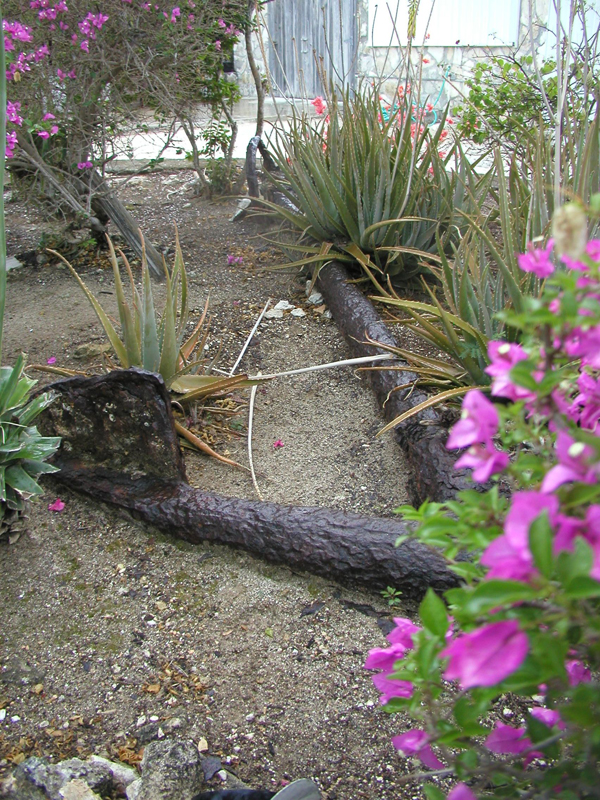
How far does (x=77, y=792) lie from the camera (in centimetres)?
116

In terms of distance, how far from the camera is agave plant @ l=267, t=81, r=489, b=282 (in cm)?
323

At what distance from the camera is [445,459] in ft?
6.23

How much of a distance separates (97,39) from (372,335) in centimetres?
224

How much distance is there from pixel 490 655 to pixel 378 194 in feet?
9.73

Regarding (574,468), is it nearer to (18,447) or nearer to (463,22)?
(18,447)

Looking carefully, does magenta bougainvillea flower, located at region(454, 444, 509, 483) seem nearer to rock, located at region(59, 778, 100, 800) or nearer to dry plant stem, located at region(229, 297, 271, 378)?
rock, located at region(59, 778, 100, 800)

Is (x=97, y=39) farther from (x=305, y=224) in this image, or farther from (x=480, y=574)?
(x=480, y=574)

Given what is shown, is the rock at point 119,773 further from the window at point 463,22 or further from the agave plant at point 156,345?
the window at point 463,22

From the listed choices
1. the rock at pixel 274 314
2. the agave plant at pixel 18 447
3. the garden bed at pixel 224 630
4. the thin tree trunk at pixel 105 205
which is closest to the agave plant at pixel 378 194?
the rock at pixel 274 314

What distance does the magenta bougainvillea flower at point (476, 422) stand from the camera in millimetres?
581

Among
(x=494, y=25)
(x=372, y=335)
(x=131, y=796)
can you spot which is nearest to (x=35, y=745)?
(x=131, y=796)

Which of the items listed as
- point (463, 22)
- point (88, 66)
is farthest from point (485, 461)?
point (463, 22)

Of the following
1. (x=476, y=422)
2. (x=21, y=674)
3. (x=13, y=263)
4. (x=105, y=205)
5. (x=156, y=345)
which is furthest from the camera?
(x=13, y=263)

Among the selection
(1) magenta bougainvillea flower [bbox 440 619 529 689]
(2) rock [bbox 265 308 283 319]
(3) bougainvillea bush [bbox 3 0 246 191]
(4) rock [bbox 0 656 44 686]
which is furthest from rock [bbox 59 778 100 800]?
(3) bougainvillea bush [bbox 3 0 246 191]
